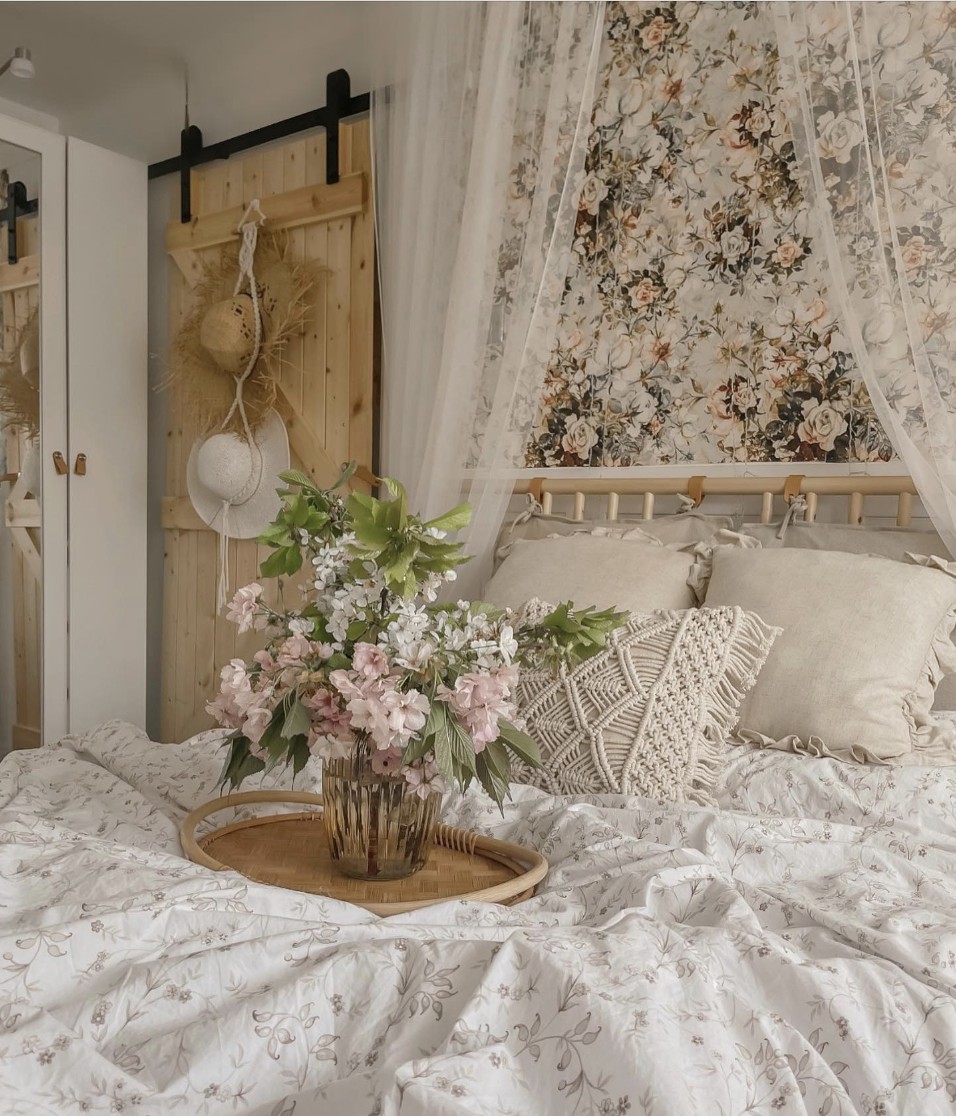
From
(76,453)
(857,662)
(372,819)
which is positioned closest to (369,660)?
(372,819)

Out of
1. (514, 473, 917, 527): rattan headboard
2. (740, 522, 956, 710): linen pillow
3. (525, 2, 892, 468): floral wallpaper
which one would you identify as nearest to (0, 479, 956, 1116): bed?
(740, 522, 956, 710): linen pillow

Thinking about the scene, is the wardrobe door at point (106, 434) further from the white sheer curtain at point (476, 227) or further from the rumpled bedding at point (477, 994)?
the rumpled bedding at point (477, 994)

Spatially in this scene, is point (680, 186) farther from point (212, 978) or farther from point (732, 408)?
point (212, 978)

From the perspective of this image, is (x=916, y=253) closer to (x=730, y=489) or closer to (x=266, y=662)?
(x=730, y=489)

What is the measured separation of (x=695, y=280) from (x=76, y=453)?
2.05m

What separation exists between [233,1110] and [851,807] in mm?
1093

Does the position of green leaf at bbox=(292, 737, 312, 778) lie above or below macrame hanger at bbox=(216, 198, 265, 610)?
below

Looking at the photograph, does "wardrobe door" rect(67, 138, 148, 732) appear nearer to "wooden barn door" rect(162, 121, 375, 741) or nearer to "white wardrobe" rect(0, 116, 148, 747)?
"white wardrobe" rect(0, 116, 148, 747)

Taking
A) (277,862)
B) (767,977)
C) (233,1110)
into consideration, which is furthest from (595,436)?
(233,1110)

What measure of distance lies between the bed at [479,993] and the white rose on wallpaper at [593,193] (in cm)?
188

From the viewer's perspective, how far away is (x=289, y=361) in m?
3.24

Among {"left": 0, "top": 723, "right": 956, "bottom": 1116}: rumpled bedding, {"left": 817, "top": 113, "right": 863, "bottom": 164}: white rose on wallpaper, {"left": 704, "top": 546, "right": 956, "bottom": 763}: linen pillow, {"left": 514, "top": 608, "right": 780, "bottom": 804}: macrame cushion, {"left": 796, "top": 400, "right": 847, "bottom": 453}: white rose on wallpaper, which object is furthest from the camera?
{"left": 796, "top": 400, "right": 847, "bottom": 453}: white rose on wallpaper

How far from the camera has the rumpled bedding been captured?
0.70m

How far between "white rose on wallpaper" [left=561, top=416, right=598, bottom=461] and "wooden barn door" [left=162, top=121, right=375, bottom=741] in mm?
679
